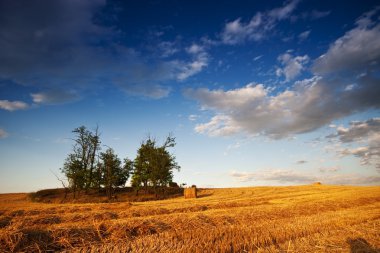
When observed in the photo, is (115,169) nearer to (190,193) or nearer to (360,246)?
(190,193)

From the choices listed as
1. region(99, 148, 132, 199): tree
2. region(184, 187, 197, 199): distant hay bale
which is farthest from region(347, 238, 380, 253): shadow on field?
region(99, 148, 132, 199): tree

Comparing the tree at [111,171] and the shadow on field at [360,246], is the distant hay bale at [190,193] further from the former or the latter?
the shadow on field at [360,246]

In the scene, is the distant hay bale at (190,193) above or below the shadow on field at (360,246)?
above

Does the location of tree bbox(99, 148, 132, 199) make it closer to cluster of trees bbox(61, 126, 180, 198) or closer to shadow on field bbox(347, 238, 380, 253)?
cluster of trees bbox(61, 126, 180, 198)

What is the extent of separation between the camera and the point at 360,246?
5.51 meters

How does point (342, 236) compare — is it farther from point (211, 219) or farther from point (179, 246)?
point (179, 246)

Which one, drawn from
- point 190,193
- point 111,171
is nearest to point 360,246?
point 190,193

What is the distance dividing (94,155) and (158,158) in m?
11.2

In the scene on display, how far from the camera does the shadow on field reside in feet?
17.0

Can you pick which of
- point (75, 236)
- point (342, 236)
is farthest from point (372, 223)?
point (75, 236)

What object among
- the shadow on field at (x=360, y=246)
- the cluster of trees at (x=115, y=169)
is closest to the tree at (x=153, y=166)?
the cluster of trees at (x=115, y=169)

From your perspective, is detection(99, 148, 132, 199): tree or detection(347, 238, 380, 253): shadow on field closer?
detection(347, 238, 380, 253): shadow on field

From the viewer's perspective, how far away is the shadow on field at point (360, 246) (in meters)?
5.20

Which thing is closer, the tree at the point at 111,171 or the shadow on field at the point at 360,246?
the shadow on field at the point at 360,246
